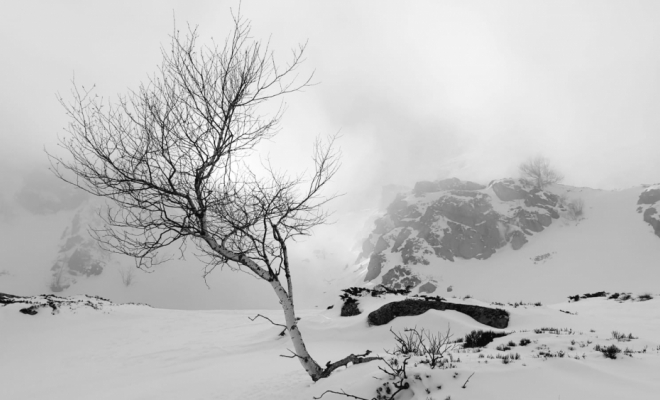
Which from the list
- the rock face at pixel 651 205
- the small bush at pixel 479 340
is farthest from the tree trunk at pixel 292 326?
the rock face at pixel 651 205

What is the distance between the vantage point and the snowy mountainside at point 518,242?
5866cm

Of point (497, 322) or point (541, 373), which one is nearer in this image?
point (541, 373)

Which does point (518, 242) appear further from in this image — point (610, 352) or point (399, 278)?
point (610, 352)

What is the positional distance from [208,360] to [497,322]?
10.1 meters

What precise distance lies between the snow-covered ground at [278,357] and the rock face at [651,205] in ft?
243

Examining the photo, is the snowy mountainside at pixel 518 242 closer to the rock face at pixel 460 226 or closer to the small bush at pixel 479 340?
the rock face at pixel 460 226

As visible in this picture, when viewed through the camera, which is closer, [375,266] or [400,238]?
[375,266]

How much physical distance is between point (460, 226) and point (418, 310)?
80.0 meters

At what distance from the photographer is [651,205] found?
232 feet

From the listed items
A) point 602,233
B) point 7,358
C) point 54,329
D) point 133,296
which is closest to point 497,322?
point 7,358

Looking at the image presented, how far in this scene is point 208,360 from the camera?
1015 centimetres

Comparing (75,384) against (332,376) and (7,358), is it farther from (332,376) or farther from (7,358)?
(332,376)

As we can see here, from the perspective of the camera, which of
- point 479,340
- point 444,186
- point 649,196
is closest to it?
point 479,340

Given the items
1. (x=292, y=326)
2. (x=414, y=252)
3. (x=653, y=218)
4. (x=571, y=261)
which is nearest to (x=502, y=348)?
(x=292, y=326)
